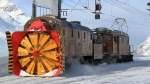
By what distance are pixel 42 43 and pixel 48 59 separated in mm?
801

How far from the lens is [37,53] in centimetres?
2509

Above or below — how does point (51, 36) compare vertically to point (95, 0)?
Result: below

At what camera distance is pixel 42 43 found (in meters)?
25.1

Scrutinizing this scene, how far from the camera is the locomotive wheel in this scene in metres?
25.0

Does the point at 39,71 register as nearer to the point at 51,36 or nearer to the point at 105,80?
the point at 51,36

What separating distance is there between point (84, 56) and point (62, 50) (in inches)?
341

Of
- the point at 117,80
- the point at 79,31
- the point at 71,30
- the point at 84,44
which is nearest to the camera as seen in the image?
the point at 117,80

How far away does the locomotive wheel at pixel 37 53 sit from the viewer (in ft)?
81.9

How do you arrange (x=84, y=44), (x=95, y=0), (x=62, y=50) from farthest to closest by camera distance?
(x=95, y=0) < (x=84, y=44) < (x=62, y=50)

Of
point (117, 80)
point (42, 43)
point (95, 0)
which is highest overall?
point (95, 0)

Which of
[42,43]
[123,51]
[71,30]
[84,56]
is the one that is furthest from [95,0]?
[42,43]

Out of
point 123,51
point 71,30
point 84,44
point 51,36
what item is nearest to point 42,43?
point 51,36

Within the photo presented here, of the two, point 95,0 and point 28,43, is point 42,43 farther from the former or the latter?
point 95,0

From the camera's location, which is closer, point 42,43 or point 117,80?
point 117,80
